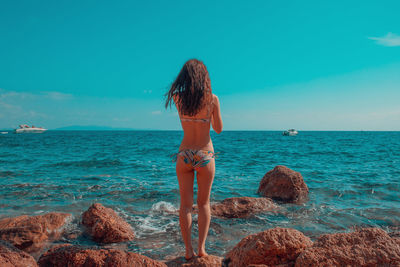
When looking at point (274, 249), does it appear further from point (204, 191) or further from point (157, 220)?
point (157, 220)

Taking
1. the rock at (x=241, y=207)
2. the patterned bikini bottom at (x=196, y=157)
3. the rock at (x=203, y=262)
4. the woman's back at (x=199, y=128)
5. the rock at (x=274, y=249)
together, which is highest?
the woman's back at (x=199, y=128)

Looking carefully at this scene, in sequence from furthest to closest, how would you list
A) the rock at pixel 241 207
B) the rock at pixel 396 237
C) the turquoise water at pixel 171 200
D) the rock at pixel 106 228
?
the rock at pixel 241 207, the turquoise water at pixel 171 200, the rock at pixel 106 228, the rock at pixel 396 237

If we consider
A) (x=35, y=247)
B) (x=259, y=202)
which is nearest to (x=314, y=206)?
(x=259, y=202)

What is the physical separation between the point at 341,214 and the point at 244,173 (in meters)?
5.81

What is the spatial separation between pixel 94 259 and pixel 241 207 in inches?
159

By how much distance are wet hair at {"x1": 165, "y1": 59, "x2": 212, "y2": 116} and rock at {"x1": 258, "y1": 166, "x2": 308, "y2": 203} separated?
5.17m

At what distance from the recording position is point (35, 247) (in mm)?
4410

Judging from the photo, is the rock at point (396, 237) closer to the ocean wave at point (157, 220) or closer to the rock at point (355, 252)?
the rock at point (355, 252)

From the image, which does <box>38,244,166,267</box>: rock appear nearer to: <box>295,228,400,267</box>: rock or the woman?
the woman

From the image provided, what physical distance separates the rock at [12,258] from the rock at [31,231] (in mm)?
1808

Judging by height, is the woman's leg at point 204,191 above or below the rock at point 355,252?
above

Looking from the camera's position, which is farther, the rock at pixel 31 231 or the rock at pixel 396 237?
the rock at pixel 31 231

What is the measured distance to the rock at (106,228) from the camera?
4.63m

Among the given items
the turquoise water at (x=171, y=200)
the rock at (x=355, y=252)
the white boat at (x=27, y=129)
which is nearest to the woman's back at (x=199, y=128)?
the rock at (x=355, y=252)
